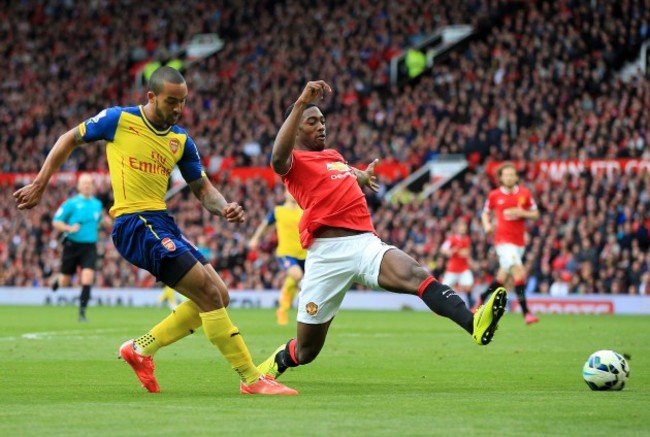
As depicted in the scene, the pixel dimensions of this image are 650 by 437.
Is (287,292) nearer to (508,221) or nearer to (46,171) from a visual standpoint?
(508,221)

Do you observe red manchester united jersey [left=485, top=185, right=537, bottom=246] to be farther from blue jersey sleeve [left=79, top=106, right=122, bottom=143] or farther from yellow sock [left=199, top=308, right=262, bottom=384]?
blue jersey sleeve [left=79, top=106, right=122, bottom=143]

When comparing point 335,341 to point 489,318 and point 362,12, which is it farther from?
point 362,12

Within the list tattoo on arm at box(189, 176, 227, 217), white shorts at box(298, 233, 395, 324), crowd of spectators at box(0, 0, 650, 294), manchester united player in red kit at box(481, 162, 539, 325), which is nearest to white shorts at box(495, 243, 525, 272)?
manchester united player in red kit at box(481, 162, 539, 325)

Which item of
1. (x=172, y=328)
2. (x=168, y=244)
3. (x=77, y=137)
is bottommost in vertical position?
(x=172, y=328)

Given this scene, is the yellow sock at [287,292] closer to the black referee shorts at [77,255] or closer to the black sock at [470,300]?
the black referee shorts at [77,255]

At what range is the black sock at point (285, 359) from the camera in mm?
10078

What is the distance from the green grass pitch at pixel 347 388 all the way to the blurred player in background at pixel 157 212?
348mm

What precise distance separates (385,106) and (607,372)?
1185 inches

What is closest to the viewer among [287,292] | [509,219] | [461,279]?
[509,219]

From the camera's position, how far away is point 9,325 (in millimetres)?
20719

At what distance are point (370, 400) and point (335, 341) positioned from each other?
8.11 metres

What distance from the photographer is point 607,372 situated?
30.8 feet

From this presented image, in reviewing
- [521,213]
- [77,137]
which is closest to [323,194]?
[77,137]

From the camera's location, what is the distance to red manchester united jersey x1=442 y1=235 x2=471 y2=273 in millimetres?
26703
